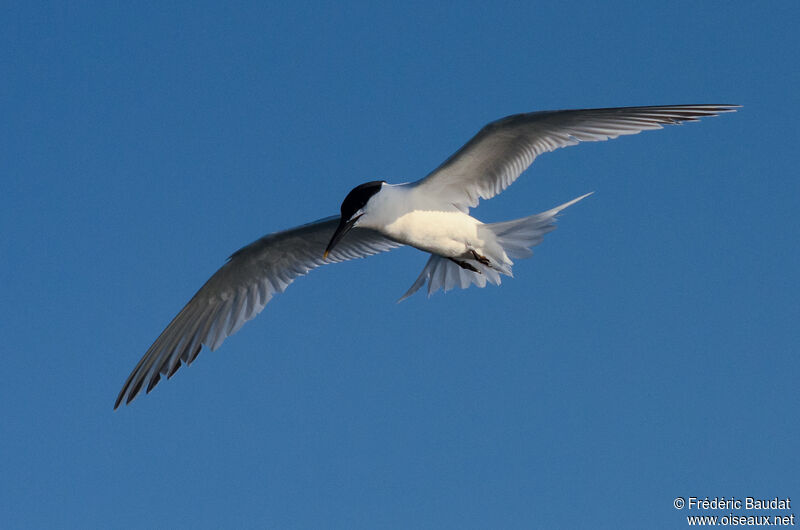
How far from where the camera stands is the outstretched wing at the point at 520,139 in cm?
678

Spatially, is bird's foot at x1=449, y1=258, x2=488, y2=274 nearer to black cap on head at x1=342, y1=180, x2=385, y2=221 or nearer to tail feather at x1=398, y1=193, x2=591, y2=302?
tail feather at x1=398, y1=193, x2=591, y2=302

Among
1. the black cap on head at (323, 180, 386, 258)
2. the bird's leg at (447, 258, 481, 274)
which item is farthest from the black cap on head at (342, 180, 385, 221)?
the bird's leg at (447, 258, 481, 274)

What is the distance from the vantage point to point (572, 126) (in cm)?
697

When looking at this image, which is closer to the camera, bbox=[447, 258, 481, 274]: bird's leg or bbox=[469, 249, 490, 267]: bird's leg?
bbox=[469, 249, 490, 267]: bird's leg

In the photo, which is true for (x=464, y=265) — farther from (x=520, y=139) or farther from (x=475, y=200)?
(x=520, y=139)

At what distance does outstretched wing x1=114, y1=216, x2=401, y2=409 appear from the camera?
804 cm

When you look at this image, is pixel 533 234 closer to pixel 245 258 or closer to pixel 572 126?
pixel 572 126

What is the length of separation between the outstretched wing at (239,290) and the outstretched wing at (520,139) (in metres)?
1.16

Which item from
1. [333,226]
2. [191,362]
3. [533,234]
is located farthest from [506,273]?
[191,362]

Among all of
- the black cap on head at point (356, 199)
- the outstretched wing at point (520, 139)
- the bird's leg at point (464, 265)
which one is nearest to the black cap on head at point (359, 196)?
the black cap on head at point (356, 199)

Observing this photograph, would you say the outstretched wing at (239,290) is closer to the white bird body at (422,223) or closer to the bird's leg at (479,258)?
the white bird body at (422,223)

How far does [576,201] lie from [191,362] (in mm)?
3902

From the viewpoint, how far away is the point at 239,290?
27.6ft

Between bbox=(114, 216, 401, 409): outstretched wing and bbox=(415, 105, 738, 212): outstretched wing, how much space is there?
1156mm
